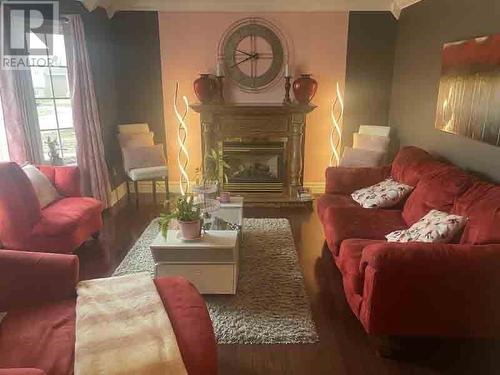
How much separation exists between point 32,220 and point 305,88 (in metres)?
3.18

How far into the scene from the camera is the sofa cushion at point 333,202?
3.38 metres

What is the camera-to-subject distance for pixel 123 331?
5.23 ft

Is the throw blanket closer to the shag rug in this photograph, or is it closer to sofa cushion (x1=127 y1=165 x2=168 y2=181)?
the shag rug

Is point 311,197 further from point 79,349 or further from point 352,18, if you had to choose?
point 79,349

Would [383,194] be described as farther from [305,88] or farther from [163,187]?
[163,187]

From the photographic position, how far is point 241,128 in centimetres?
479

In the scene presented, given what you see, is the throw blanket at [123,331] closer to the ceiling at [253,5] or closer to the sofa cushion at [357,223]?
the sofa cushion at [357,223]

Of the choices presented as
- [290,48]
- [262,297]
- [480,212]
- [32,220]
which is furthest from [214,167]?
[480,212]

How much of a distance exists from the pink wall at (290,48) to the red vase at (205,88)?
0.32m

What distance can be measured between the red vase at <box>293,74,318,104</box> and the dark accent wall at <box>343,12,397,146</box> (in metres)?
0.56

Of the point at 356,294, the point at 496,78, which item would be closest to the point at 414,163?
the point at 496,78

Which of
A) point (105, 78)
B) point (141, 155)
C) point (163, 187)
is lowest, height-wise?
point (163, 187)

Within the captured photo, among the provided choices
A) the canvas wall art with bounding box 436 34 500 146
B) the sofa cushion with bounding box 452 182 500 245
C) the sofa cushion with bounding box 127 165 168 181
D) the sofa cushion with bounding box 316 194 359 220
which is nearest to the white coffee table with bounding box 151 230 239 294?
the sofa cushion with bounding box 316 194 359 220

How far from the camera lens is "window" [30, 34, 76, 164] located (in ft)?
→ 12.3
